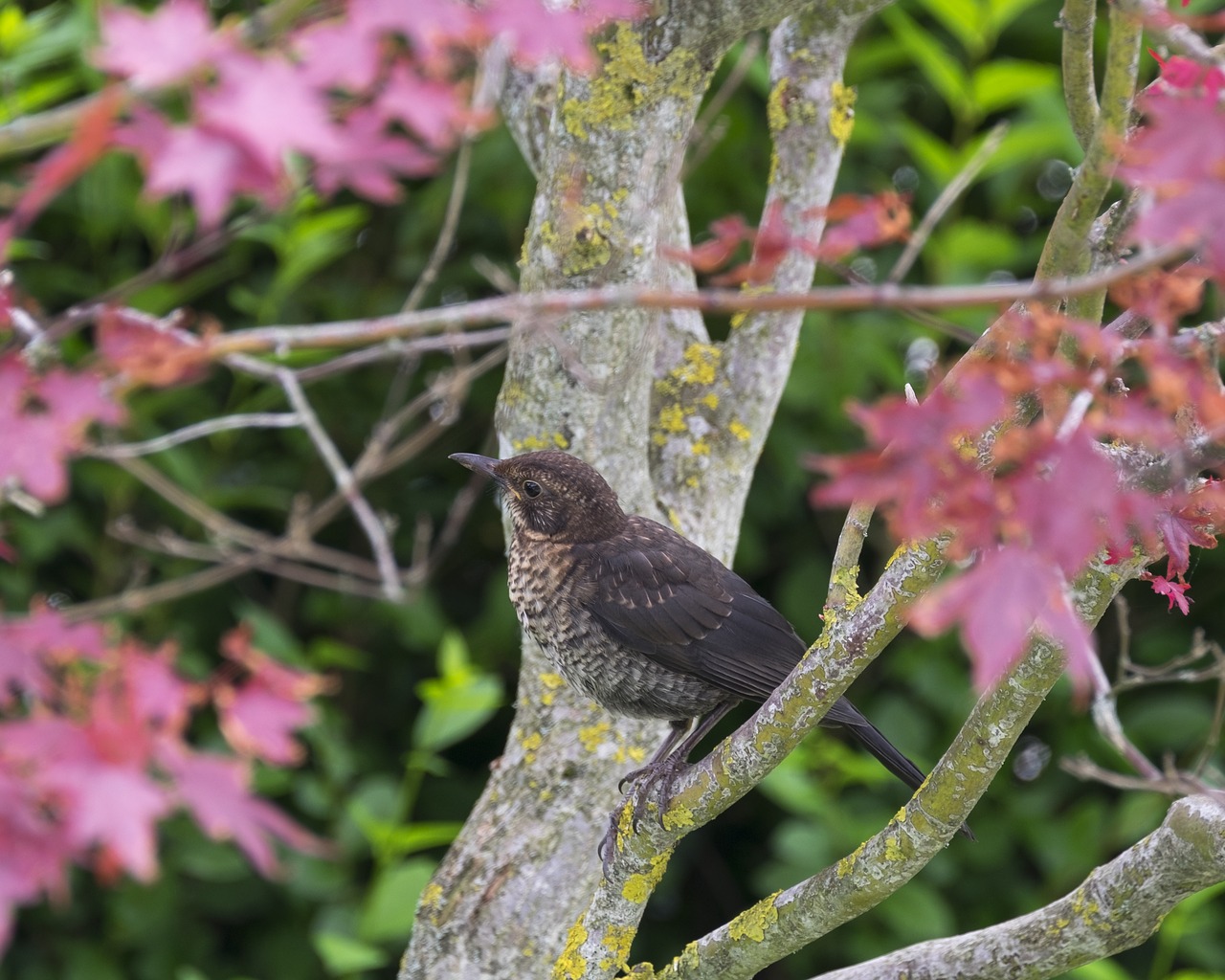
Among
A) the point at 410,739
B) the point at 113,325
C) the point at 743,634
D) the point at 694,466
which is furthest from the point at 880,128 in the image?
the point at 113,325

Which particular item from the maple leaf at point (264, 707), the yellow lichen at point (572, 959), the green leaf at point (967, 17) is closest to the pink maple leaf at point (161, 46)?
the maple leaf at point (264, 707)

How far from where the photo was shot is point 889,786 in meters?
3.54

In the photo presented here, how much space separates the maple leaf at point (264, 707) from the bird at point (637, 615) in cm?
140

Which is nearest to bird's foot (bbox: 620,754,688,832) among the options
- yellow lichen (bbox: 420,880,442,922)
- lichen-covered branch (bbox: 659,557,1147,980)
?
lichen-covered branch (bbox: 659,557,1147,980)

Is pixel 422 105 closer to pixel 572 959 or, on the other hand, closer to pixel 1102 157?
pixel 1102 157

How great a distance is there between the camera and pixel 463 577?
399 centimetres

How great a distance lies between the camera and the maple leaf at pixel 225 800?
94 centimetres

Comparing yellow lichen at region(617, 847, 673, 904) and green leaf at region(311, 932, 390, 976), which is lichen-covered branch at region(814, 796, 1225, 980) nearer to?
yellow lichen at region(617, 847, 673, 904)

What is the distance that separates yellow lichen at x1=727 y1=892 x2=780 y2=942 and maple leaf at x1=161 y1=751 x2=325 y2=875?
124 centimetres

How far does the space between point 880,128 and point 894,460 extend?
2.74m

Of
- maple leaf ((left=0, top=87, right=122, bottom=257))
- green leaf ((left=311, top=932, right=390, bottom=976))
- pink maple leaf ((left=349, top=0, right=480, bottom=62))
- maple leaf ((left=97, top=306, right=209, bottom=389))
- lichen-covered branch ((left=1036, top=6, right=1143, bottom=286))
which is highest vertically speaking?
lichen-covered branch ((left=1036, top=6, right=1143, bottom=286))

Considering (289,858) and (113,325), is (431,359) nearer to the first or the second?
(289,858)

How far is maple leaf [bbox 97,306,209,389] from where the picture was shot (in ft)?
3.39

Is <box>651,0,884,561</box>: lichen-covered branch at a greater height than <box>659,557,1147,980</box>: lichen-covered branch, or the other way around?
<box>651,0,884,561</box>: lichen-covered branch
